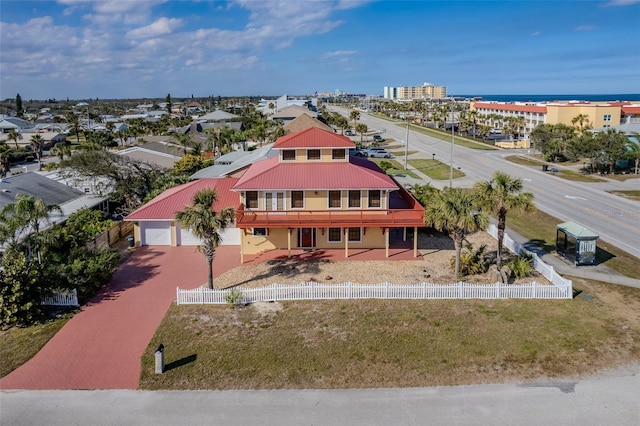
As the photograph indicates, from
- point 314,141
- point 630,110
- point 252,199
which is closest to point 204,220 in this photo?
point 252,199

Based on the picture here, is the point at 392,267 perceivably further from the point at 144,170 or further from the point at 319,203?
the point at 144,170

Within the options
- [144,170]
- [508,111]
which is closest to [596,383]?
[144,170]

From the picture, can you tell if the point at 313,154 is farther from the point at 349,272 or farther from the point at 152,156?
the point at 152,156

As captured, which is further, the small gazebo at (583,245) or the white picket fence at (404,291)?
the small gazebo at (583,245)

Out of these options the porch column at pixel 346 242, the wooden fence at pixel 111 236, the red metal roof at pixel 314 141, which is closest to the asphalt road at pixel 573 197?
the porch column at pixel 346 242

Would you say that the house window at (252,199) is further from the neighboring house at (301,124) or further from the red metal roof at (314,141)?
the neighboring house at (301,124)
